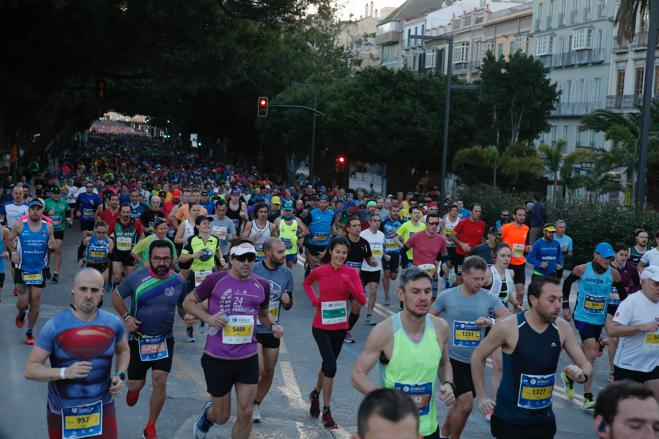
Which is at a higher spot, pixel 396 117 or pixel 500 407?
pixel 396 117

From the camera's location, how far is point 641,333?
830 centimetres

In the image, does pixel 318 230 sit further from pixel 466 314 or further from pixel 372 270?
pixel 466 314

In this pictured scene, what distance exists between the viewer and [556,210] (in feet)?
88.7

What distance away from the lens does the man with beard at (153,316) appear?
8211 millimetres

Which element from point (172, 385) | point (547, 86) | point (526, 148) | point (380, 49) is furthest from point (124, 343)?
point (380, 49)

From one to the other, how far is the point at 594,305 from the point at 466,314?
3.30 m

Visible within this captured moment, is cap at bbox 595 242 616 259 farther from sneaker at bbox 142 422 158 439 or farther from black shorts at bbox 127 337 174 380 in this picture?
sneaker at bbox 142 422 158 439

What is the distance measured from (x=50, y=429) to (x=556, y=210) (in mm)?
22098

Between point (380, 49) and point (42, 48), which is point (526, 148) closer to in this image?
point (42, 48)

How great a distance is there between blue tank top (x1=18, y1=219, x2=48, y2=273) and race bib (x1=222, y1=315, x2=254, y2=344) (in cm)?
541

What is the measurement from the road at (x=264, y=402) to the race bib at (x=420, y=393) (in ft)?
8.96

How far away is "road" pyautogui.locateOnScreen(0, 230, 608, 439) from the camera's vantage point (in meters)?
8.77

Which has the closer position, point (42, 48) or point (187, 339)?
point (187, 339)

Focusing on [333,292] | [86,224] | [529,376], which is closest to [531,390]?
[529,376]
